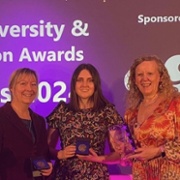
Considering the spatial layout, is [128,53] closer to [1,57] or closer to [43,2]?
[43,2]

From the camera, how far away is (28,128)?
105 inches

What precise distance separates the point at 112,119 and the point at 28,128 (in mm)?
625

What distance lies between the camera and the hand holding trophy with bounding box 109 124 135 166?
262 centimetres

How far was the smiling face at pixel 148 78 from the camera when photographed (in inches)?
100.0

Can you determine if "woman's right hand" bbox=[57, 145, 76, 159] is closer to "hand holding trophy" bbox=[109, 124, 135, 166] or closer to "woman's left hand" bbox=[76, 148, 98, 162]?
"woman's left hand" bbox=[76, 148, 98, 162]

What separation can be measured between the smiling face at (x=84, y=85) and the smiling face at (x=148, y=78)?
438mm

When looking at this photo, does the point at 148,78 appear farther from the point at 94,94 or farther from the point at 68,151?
the point at 68,151

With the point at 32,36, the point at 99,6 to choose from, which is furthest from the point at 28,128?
the point at 99,6

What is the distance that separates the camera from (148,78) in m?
2.54

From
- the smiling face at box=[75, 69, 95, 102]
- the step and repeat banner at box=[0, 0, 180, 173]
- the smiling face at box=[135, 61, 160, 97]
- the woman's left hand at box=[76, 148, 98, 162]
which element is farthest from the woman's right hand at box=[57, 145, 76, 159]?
the step and repeat banner at box=[0, 0, 180, 173]

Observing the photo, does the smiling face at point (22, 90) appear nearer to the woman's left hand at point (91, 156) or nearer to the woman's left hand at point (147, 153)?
the woman's left hand at point (91, 156)

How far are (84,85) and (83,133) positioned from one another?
34cm

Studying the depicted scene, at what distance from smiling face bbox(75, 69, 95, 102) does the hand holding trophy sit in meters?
0.34

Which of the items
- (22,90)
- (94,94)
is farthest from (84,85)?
(22,90)
